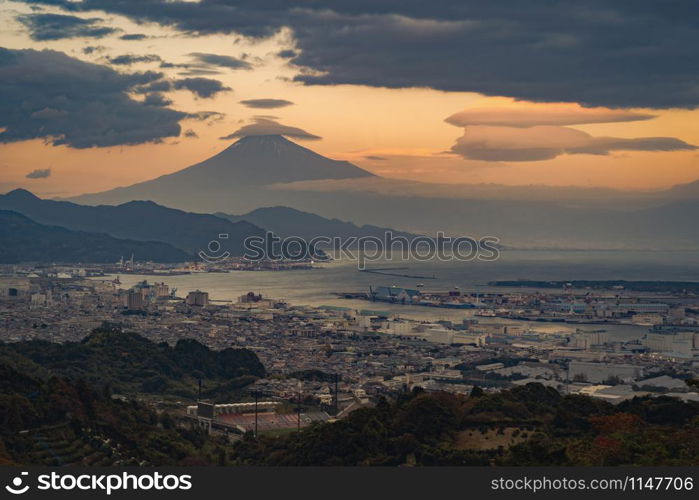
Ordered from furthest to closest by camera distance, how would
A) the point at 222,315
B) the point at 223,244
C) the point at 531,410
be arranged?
the point at 223,244 → the point at 222,315 → the point at 531,410

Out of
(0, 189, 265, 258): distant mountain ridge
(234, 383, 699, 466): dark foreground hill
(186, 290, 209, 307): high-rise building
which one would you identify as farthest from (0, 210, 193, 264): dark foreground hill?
(234, 383, 699, 466): dark foreground hill

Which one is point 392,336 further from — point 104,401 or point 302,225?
point 302,225

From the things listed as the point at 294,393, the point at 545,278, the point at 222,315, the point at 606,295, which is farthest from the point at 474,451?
the point at 545,278

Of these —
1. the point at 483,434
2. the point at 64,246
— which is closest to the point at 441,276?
the point at 64,246

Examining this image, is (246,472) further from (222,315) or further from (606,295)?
(606,295)

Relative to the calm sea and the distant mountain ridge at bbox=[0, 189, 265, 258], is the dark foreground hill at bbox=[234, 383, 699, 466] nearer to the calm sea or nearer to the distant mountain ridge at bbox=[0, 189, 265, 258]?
the calm sea

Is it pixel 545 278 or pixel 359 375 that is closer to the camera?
pixel 359 375
